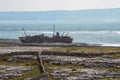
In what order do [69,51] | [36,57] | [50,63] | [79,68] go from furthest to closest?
1. [69,51]
2. [36,57]
3. [50,63]
4. [79,68]

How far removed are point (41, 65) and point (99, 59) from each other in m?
9.46

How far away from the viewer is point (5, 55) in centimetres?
6234

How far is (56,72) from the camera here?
48344mm

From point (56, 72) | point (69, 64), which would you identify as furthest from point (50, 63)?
point (56, 72)

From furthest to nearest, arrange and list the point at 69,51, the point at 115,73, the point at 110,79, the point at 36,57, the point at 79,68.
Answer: the point at 69,51, the point at 36,57, the point at 79,68, the point at 115,73, the point at 110,79

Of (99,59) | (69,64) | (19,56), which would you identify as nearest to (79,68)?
(69,64)

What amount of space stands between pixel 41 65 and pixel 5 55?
11.6 meters

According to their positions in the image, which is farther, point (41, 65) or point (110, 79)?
point (41, 65)

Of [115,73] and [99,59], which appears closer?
[115,73]

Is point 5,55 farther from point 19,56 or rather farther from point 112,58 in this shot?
point 112,58

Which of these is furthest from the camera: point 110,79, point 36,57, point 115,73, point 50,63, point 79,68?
point 36,57

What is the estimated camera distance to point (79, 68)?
51.7 m

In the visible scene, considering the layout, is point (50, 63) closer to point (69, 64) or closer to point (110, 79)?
point (69, 64)

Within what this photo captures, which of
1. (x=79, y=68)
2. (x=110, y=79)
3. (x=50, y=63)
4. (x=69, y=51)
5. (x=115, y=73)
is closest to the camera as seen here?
(x=110, y=79)
